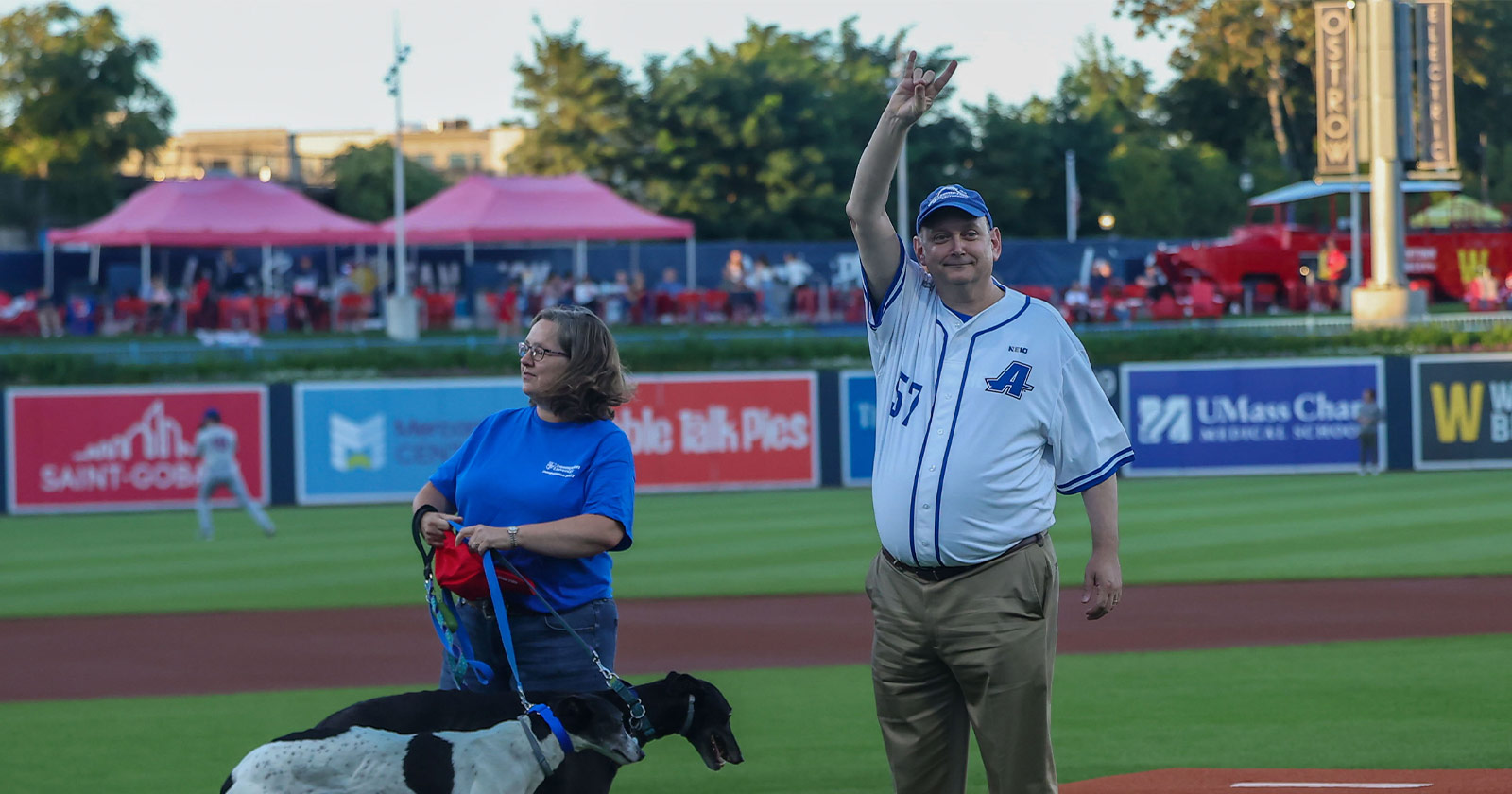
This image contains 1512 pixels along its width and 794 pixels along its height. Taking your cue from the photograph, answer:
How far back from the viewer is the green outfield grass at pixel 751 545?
47.4 ft

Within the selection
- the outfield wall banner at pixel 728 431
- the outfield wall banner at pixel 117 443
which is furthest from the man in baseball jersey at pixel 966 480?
the outfield wall banner at pixel 117 443

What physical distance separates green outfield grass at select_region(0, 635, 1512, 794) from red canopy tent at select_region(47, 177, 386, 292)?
22.6 metres

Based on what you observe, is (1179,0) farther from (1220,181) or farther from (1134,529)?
(1134,529)

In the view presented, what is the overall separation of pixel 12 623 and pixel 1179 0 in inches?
1951

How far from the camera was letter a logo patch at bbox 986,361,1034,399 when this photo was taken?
455 cm

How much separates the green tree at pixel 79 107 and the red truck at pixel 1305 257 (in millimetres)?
30520

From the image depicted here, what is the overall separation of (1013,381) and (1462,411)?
2117cm

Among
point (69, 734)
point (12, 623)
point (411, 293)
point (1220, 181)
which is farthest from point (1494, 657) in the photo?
point (1220, 181)

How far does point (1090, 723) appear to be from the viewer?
27.9ft

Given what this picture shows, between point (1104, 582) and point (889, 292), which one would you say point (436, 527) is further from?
point (1104, 582)

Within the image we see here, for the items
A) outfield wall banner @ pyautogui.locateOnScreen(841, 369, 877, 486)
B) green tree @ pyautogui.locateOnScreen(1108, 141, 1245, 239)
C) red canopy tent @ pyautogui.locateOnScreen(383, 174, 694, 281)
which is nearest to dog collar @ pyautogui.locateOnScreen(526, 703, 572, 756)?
outfield wall banner @ pyautogui.locateOnScreen(841, 369, 877, 486)

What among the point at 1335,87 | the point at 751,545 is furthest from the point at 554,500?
the point at 1335,87

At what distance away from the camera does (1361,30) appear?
104ft

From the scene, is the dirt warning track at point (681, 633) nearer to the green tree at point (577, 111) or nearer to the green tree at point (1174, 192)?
the green tree at point (577, 111)
